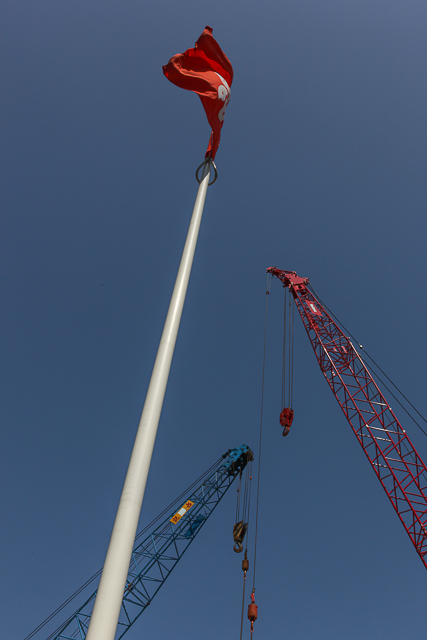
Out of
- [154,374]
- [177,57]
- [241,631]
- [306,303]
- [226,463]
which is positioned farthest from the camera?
[226,463]

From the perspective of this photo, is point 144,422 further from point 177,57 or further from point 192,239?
point 177,57

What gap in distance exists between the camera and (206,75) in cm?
1077

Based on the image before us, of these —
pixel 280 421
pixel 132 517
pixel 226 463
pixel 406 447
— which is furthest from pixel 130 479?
pixel 226 463

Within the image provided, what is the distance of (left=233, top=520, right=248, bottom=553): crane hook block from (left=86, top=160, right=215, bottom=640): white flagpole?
3695 centimetres

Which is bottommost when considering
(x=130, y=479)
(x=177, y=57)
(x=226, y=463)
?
(x=130, y=479)

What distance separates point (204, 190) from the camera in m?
8.74

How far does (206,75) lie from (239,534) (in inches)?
1539

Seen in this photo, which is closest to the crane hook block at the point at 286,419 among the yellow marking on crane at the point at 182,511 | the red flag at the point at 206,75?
the yellow marking on crane at the point at 182,511

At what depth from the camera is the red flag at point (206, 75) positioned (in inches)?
416

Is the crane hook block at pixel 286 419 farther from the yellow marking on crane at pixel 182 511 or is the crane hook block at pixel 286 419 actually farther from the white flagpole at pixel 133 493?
the white flagpole at pixel 133 493

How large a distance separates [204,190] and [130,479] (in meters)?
6.11

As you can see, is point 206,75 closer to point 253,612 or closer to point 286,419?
point 253,612

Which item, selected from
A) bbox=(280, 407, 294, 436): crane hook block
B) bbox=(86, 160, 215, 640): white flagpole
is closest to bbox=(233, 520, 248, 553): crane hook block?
bbox=(280, 407, 294, 436): crane hook block

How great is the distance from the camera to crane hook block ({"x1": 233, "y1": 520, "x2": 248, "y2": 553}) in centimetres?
3731
